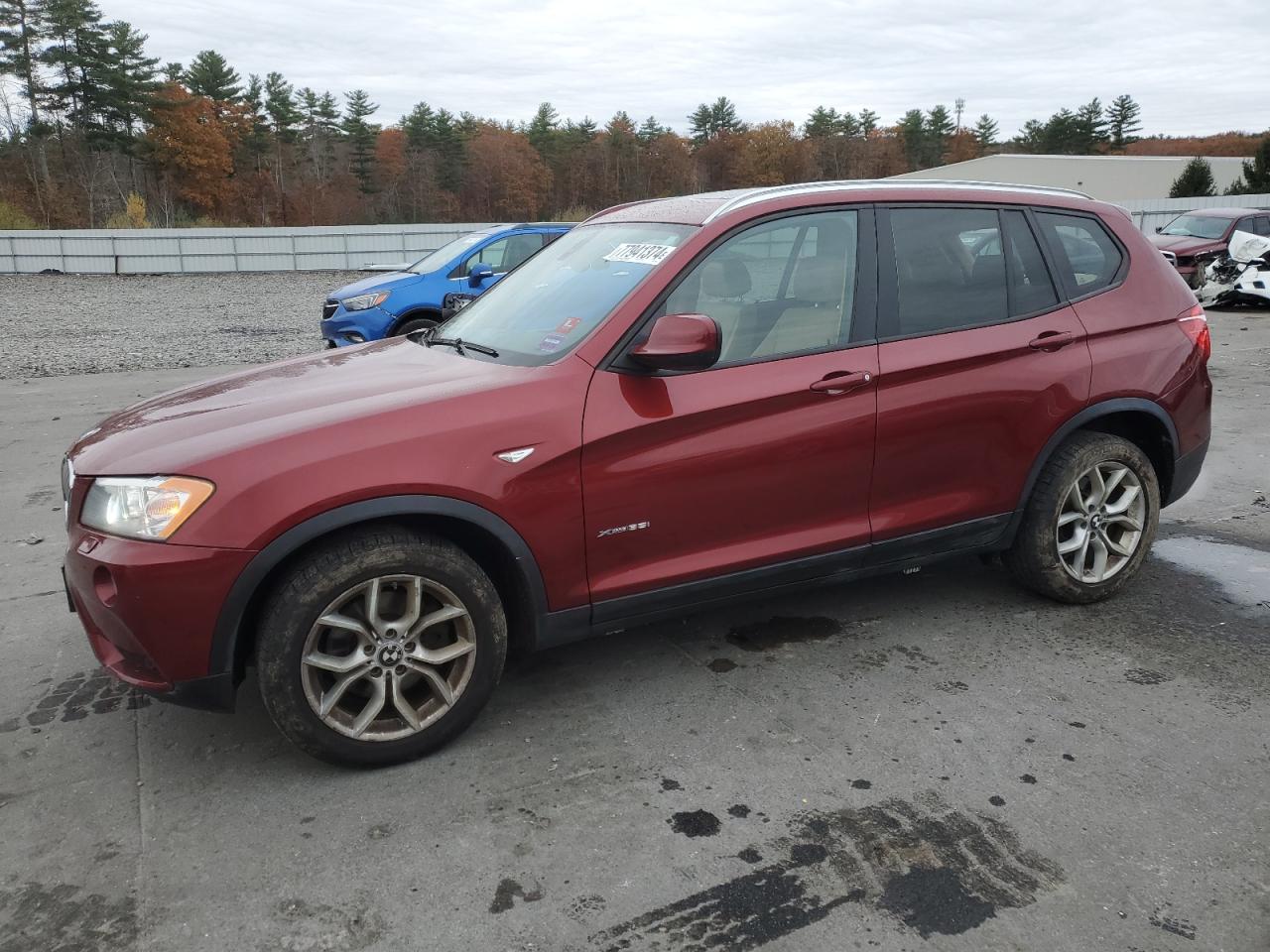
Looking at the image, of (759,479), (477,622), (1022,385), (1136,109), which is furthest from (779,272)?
(1136,109)

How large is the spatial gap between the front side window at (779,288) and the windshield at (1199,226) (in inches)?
717

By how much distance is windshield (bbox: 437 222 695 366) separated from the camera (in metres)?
3.54

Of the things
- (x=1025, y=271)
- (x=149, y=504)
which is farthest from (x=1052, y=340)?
(x=149, y=504)

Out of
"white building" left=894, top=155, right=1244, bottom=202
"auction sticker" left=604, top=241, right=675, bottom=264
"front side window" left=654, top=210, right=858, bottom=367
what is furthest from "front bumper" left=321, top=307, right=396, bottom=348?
"white building" left=894, top=155, right=1244, bottom=202

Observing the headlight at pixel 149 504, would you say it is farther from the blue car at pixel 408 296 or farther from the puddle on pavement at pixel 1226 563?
the blue car at pixel 408 296

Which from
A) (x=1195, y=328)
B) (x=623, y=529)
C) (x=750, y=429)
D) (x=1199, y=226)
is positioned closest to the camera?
(x=623, y=529)

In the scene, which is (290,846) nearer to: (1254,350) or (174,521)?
(174,521)

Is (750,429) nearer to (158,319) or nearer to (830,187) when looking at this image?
(830,187)

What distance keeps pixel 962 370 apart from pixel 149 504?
116 inches

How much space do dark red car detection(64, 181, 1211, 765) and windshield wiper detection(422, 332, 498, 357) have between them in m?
0.02

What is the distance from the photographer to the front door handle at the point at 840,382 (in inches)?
141

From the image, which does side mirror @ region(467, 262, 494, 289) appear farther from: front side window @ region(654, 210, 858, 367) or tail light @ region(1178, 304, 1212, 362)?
tail light @ region(1178, 304, 1212, 362)

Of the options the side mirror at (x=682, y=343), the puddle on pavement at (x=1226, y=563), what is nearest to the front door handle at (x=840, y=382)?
the side mirror at (x=682, y=343)

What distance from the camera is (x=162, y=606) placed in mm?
2797
